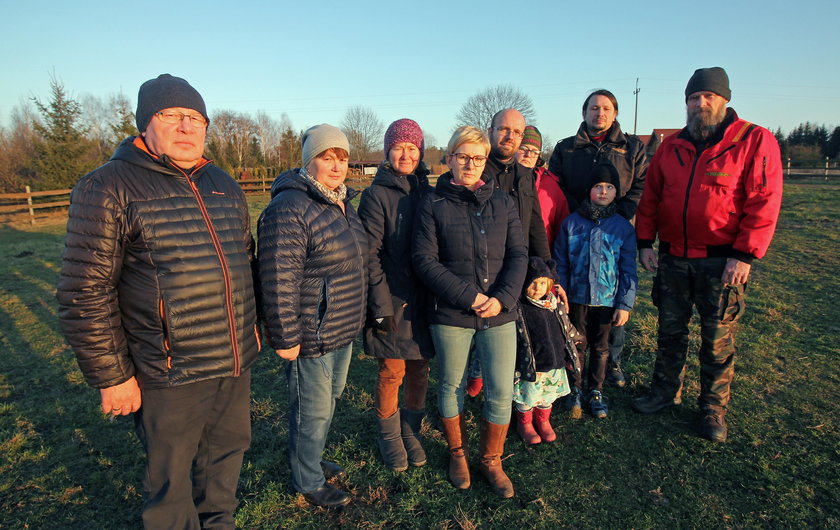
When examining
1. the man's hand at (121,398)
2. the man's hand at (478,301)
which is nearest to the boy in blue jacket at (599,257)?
the man's hand at (478,301)

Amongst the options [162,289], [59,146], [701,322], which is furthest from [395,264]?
Answer: [59,146]

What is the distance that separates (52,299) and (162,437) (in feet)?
22.6

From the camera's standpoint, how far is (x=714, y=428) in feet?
10.7

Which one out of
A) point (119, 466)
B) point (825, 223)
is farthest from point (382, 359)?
point (825, 223)

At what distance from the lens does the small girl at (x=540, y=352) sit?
9.96 feet

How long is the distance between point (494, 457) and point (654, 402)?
63.1 inches

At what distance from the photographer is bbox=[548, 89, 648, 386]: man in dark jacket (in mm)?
3643

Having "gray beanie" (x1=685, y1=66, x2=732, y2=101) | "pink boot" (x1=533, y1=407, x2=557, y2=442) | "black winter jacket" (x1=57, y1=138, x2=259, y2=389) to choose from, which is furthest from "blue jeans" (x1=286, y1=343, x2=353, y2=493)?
"gray beanie" (x1=685, y1=66, x2=732, y2=101)

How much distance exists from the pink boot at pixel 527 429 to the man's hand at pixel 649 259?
148cm

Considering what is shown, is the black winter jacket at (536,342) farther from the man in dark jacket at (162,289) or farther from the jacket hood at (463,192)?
the man in dark jacket at (162,289)

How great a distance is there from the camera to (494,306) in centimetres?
262

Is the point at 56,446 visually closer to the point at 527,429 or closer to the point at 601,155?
the point at 527,429

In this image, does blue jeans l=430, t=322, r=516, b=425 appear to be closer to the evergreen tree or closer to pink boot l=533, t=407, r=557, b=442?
pink boot l=533, t=407, r=557, b=442

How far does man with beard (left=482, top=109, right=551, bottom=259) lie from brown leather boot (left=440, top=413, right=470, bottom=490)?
1.29 meters
